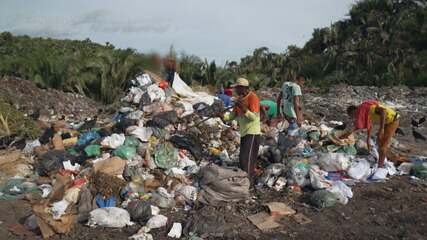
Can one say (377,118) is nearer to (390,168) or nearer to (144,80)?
(390,168)

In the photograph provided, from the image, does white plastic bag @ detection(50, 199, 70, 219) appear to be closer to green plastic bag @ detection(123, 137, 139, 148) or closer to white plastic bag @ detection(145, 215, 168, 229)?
white plastic bag @ detection(145, 215, 168, 229)

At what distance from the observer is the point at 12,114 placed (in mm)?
9086

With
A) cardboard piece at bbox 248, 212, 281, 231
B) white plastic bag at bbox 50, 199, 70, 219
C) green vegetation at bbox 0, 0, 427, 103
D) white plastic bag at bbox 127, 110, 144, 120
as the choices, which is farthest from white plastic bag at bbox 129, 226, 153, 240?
green vegetation at bbox 0, 0, 427, 103

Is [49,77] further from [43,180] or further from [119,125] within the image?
[43,180]

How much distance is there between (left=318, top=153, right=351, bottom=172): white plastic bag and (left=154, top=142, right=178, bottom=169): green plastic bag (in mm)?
2000

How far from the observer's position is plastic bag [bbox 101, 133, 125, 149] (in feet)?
22.4

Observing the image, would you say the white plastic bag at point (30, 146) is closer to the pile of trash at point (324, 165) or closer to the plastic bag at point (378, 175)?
the pile of trash at point (324, 165)

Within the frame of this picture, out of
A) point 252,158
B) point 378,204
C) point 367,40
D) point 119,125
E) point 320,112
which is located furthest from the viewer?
point 367,40

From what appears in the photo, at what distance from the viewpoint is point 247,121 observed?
6062 millimetres

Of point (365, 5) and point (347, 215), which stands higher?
point (365, 5)

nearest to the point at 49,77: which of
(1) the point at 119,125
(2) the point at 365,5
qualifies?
(1) the point at 119,125

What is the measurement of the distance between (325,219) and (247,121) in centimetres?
Answer: 153

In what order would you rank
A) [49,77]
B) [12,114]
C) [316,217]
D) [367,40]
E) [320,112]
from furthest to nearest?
[367,40] < [49,77] < [320,112] < [12,114] < [316,217]

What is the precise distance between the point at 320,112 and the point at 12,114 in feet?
23.7
